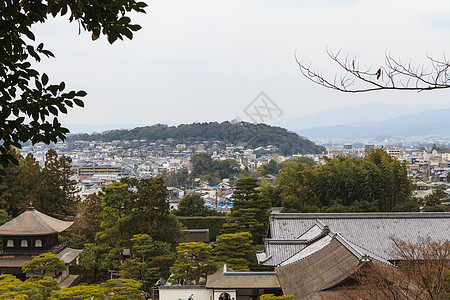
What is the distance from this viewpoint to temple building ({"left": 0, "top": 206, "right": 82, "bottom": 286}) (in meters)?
15.7

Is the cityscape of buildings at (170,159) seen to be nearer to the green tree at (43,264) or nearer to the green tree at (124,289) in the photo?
the green tree at (43,264)

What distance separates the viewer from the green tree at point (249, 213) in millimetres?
18219

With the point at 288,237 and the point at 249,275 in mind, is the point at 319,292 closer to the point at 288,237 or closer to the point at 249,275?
the point at 249,275

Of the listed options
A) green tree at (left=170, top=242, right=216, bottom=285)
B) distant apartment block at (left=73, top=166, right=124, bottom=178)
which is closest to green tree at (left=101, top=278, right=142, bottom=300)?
green tree at (left=170, top=242, right=216, bottom=285)

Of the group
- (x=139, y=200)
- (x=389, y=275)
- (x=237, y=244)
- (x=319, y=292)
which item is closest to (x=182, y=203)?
(x=139, y=200)

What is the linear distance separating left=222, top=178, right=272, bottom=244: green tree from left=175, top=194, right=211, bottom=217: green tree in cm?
501

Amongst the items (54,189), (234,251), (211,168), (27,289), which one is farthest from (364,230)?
(211,168)

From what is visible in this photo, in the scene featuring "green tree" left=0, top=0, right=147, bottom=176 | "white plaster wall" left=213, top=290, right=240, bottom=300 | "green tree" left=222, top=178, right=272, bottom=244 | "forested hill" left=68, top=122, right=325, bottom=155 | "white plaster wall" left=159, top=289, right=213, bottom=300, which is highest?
"forested hill" left=68, top=122, right=325, bottom=155

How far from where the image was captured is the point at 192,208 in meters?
24.1

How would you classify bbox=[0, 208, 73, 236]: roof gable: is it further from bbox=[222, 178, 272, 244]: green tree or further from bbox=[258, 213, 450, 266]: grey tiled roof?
bbox=[258, 213, 450, 266]: grey tiled roof

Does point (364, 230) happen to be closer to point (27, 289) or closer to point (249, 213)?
point (249, 213)

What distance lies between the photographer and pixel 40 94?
235 centimetres

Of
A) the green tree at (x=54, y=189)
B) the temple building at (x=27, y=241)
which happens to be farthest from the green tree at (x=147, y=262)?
the green tree at (x=54, y=189)

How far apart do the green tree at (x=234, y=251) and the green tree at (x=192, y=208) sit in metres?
9.48
